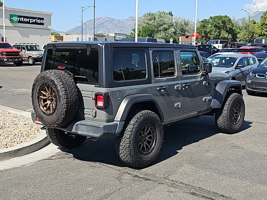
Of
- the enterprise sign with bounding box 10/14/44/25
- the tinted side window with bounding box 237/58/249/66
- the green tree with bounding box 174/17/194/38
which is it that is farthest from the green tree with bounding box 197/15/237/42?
the tinted side window with bounding box 237/58/249/66

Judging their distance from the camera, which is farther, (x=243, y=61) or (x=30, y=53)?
(x=30, y=53)

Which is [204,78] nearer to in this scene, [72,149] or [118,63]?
[118,63]

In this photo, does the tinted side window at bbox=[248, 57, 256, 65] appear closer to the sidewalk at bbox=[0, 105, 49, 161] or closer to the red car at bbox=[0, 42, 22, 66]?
the sidewalk at bbox=[0, 105, 49, 161]

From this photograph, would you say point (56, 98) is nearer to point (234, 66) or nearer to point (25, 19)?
point (234, 66)

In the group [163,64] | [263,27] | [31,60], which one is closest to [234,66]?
[163,64]

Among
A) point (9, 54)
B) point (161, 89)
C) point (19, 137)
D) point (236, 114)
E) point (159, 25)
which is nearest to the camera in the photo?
point (161, 89)

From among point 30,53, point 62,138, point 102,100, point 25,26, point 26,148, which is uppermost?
point 25,26

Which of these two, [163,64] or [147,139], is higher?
[163,64]

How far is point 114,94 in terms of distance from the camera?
183 inches

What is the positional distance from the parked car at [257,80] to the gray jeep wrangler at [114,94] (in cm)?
788

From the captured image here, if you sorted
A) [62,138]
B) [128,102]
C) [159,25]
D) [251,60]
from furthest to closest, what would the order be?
1. [159,25]
2. [251,60]
3. [62,138]
4. [128,102]

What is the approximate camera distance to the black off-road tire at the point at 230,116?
6.94m

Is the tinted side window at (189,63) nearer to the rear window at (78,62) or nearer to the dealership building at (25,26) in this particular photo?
the rear window at (78,62)

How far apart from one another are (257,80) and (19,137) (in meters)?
9.73
